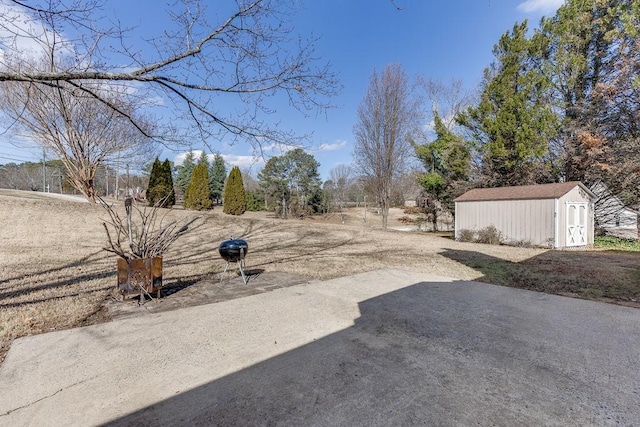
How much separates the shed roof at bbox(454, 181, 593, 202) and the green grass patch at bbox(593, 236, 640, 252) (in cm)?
226

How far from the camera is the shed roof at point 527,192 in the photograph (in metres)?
11.1

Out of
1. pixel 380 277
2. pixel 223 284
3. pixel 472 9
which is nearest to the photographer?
pixel 472 9

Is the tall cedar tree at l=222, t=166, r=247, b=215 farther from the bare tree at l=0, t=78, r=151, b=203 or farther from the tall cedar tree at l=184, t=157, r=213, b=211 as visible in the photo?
the bare tree at l=0, t=78, r=151, b=203

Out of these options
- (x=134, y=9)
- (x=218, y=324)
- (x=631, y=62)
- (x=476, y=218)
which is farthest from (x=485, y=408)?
(x=631, y=62)

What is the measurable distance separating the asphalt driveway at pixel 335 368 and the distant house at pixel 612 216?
14.4 m

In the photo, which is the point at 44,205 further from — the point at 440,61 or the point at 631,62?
the point at 631,62

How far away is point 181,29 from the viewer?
9.70ft

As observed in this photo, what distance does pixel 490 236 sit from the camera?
40.8 ft

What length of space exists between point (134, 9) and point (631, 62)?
1828 centimetres

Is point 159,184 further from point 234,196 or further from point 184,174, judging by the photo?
point 184,174

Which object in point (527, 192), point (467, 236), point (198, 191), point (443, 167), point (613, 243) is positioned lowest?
point (613, 243)

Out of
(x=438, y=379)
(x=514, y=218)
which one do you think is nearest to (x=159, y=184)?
(x=514, y=218)

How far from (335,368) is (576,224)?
1349cm

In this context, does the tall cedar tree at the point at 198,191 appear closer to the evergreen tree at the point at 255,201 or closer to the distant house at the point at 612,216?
the evergreen tree at the point at 255,201
